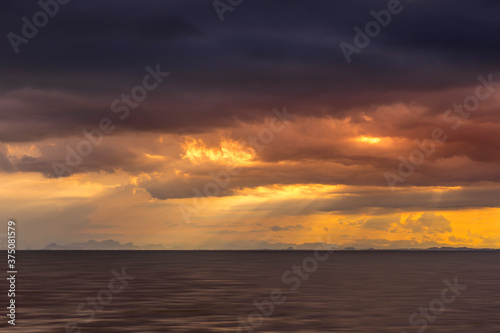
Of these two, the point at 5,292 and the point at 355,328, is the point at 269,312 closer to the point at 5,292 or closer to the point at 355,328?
the point at 355,328

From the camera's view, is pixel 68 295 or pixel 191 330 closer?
pixel 191 330

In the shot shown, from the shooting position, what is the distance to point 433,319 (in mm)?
47281

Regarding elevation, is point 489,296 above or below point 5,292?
below

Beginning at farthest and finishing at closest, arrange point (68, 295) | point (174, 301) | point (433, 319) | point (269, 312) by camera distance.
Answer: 1. point (68, 295)
2. point (174, 301)
3. point (269, 312)
4. point (433, 319)

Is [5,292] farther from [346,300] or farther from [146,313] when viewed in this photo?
[346,300]

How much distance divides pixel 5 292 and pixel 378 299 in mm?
38057

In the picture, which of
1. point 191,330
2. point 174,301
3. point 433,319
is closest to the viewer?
point 191,330

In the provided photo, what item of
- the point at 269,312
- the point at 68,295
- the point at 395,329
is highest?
the point at 68,295

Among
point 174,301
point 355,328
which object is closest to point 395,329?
point 355,328

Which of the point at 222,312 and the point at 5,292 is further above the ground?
the point at 5,292

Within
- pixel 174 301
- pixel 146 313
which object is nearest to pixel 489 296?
pixel 174 301

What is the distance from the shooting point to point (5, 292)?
223ft

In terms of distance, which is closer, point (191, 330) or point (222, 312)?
point (191, 330)

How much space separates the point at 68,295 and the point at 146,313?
1826cm
